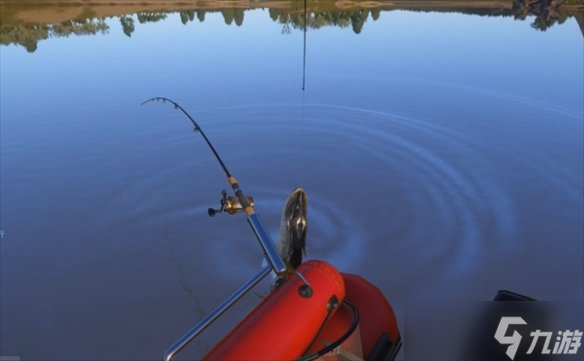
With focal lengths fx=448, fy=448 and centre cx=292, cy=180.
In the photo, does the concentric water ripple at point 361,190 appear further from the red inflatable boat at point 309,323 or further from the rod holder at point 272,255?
the red inflatable boat at point 309,323

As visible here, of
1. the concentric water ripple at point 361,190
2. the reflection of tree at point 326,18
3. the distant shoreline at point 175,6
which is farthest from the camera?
the distant shoreline at point 175,6

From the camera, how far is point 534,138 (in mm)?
11242

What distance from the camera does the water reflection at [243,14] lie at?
94.9 feet

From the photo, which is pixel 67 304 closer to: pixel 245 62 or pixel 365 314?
pixel 365 314

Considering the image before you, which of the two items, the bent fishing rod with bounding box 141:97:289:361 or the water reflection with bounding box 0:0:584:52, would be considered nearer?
the bent fishing rod with bounding box 141:97:289:361

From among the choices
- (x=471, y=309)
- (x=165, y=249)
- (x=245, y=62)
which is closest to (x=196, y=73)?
(x=245, y=62)

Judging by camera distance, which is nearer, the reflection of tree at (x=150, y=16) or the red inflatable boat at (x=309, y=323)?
the red inflatable boat at (x=309, y=323)

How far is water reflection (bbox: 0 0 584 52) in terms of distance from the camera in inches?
1139

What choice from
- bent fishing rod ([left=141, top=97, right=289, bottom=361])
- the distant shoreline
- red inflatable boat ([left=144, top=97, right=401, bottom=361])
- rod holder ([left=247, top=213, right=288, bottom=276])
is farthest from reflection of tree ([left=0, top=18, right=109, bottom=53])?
red inflatable boat ([left=144, top=97, right=401, bottom=361])

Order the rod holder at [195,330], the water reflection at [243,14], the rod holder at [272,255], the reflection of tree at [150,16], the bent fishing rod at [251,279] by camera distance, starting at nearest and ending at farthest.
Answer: the rod holder at [195,330], the bent fishing rod at [251,279], the rod holder at [272,255], the water reflection at [243,14], the reflection of tree at [150,16]

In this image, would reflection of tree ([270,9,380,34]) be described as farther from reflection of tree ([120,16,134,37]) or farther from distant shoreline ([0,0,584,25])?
reflection of tree ([120,16,134,37])

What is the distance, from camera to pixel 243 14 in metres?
37.6

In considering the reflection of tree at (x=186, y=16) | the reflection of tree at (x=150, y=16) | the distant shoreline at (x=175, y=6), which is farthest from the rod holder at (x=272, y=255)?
the distant shoreline at (x=175, y=6)

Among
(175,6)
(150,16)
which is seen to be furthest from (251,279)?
(175,6)
